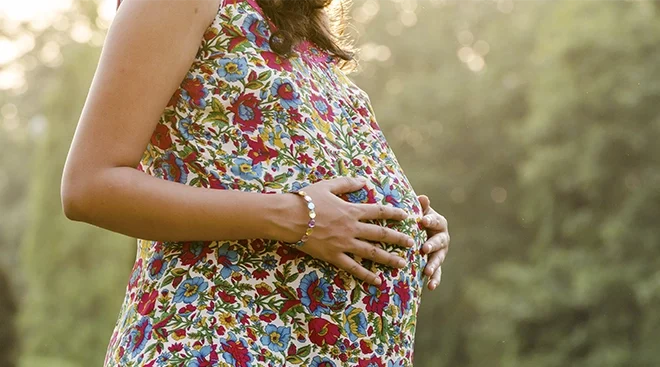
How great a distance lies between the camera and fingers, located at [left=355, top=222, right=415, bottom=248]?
170cm

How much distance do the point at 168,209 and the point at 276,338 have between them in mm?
308

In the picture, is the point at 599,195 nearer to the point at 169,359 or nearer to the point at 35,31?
the point at 169,359

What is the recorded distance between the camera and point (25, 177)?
111 feet

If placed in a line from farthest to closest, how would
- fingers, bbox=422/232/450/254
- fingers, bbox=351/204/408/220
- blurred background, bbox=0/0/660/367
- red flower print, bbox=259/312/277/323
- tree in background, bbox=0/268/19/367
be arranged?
blurred background, bbox=0/0/660/367, tree in background, bbox=0/268/19/367, fingers, bbox=422/232/450/254, fingers, bbox=351/204/408/220, red flower print, bbox=259/312/277/323

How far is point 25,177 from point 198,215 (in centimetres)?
3407

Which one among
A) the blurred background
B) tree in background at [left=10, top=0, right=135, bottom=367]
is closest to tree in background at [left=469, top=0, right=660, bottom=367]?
the blurred background

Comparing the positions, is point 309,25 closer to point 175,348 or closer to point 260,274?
point 260,274

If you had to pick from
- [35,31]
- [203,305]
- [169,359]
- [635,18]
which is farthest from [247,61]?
[35,31]

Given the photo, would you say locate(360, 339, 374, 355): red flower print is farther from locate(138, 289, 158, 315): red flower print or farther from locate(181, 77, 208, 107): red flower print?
locate(181, 77, 208, 107): red flower print

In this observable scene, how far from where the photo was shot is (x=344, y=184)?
5.61 feet

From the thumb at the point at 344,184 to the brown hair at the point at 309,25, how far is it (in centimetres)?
27

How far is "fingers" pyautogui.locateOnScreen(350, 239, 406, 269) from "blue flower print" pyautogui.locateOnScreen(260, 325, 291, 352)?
20cm

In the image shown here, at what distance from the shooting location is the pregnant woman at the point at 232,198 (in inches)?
59.9

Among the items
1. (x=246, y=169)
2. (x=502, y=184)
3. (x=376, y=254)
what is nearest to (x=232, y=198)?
(x=246, y=169)
